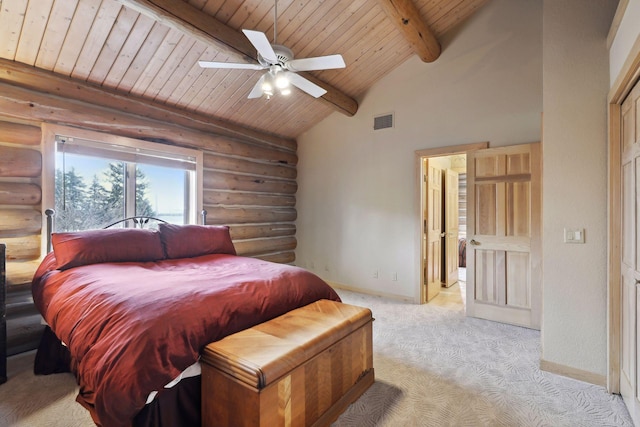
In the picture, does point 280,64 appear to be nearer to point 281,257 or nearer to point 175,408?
point 175,408

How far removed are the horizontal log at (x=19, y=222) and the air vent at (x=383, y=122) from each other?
4.11 m

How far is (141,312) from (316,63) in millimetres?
2050

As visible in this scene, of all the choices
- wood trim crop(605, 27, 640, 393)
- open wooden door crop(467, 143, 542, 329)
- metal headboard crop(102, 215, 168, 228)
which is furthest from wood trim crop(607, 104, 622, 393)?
metal headboard crop(102, 215, 168, 228)

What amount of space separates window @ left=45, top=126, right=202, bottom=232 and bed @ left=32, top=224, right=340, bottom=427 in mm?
716

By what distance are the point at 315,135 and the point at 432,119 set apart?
2.02 m

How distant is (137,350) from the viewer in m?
1.44

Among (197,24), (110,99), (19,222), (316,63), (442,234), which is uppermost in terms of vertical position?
(197,24)

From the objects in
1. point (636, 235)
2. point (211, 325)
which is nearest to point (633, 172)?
point (636, 235)

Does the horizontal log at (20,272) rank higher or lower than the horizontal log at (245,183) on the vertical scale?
lower

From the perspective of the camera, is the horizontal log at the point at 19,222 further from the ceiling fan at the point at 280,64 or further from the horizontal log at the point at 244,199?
the ceiling fan at the point at 280,64

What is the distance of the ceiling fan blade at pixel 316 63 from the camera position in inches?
91.1

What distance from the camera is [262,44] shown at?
213cm

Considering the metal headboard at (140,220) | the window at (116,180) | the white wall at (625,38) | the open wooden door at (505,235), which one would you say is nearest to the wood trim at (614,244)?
the white wall at (625,38)

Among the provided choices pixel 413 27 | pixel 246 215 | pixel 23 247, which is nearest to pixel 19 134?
pixel 23 247
